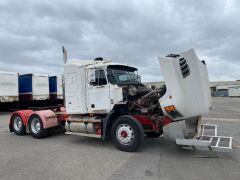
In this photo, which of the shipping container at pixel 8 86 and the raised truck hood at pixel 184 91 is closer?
the raised truck hood at pixel 184 91

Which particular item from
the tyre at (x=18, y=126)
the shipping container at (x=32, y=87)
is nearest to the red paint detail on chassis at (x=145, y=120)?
the tyre at (x=18, y=126)

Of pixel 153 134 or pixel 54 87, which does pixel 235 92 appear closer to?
pixel 54 87

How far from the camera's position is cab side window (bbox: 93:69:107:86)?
7.91 metres

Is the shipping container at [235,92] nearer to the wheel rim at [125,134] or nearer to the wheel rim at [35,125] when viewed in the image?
the wheel rim at [35,125]

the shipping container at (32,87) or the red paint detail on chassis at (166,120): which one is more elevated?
the shipping container at (32,87)

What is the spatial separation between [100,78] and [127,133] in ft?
6.75

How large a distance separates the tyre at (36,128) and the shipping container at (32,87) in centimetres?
1264

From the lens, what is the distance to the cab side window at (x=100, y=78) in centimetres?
791

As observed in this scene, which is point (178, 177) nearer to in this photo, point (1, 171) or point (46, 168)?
point (46, 168)

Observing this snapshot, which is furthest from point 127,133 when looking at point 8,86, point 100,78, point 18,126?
point 8,86

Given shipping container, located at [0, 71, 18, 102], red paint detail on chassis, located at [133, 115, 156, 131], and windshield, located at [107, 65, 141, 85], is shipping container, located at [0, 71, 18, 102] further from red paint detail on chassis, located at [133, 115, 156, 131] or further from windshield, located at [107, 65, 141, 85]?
red paint detail on chassis, located at [133, 115, 156, 131]

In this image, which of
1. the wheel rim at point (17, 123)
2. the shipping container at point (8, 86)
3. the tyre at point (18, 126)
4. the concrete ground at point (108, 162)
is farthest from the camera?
the shipping container at point (8, 86)

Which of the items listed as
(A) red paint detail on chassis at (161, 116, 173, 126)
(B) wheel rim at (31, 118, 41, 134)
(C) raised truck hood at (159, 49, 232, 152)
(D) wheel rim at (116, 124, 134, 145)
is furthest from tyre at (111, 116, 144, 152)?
(B) wheel rim at (31, 118, 41, 134)

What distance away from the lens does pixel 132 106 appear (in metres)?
7.79
